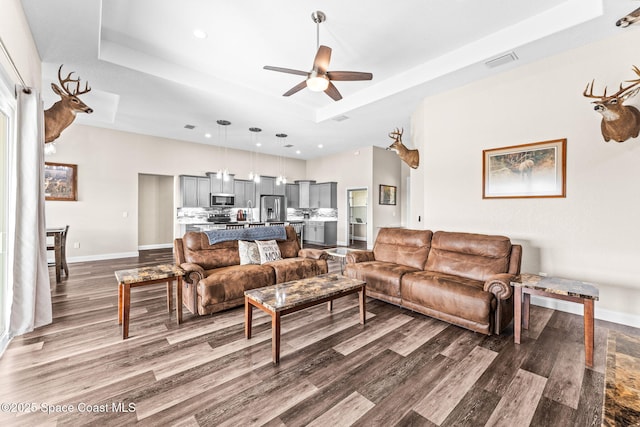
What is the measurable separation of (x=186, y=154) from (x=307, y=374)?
723 cm

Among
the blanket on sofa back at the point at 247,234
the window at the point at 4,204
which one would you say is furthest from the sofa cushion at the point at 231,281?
the window at the point at 4,204

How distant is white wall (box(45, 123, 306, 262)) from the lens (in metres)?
A: 5.99

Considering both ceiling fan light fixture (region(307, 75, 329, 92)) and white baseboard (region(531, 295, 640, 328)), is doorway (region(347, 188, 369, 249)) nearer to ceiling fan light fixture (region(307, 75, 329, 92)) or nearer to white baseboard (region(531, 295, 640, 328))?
white baseboard (region(531, 295, 640, 328))

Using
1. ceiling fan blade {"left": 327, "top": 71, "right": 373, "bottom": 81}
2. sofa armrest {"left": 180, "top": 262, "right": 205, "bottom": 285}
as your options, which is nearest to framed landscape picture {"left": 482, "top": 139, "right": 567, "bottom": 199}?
ceiling fan blade {"left": 327, "top": 71, "right": 373, "bottom": 81}

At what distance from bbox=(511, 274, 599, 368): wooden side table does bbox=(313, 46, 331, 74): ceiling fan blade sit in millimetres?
2846

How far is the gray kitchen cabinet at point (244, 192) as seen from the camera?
8.34m

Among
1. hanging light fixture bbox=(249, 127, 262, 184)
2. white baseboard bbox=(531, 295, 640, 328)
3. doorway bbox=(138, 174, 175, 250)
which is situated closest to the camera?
white baseboard bbox=(531, 295, 640, 328)

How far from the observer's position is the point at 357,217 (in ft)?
30.3

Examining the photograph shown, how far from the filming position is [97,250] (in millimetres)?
6305

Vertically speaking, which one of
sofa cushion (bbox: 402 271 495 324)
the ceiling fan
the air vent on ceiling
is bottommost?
sofa cushion (bbox: 402 271 495 324)

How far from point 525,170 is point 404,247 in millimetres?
1845

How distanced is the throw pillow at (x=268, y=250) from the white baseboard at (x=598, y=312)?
3500 mm

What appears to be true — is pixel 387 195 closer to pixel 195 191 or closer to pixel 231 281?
pixel 195 191

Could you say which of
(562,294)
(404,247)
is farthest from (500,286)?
(404,247)
